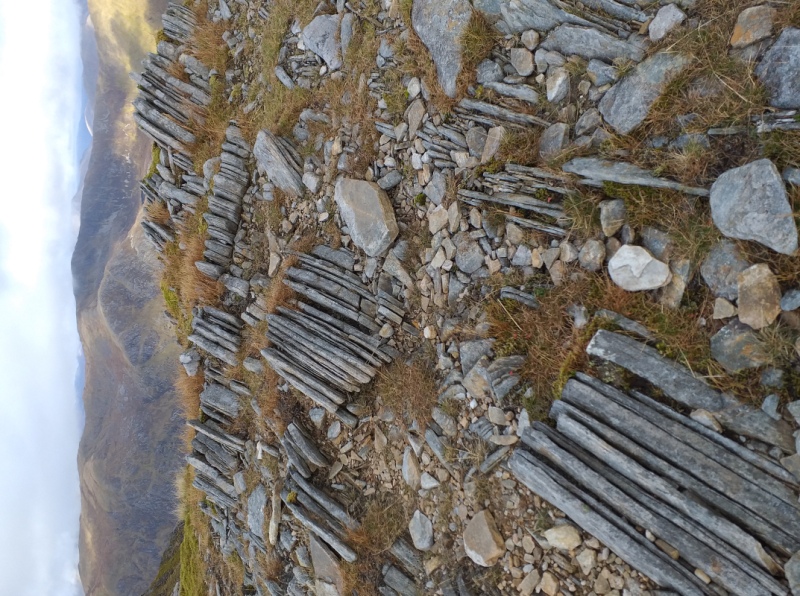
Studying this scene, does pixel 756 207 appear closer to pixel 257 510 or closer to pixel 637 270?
pixel 637 270

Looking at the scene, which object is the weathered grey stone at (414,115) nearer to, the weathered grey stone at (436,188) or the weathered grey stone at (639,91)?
the weathered grey stone at (436,188)

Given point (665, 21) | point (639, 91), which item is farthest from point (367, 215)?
point (665, 21)

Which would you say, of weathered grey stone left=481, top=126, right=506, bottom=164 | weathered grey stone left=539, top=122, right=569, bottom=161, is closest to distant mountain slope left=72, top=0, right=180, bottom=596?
weathered grey stone left=481, top=126, right=506, bottom=164

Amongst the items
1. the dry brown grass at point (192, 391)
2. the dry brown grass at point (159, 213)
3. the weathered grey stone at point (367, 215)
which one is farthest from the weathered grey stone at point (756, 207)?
the dry brown grass at point (159, 213)

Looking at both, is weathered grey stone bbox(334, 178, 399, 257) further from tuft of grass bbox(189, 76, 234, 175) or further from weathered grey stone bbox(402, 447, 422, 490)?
tuft of grass bbox(189, 76, 234, 175)

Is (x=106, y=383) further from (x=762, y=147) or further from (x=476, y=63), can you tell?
(x=762, y=147)
